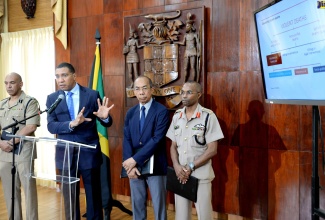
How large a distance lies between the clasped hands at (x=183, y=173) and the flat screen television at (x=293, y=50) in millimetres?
859

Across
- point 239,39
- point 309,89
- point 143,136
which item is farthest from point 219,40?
point 309,89

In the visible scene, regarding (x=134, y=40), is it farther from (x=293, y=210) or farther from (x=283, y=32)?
(x=293, y=210)

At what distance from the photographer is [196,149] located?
108 inches

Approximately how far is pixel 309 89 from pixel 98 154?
180cm

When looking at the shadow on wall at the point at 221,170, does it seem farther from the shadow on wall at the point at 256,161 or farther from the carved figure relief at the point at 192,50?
the carved figure relief at the point at 192,50

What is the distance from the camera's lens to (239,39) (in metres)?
3.50

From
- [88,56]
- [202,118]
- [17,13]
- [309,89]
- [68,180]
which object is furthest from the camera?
[17,13]

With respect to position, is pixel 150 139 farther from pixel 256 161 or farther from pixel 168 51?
pixel 168 51

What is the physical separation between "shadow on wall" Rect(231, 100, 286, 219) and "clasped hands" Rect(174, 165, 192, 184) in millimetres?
1058

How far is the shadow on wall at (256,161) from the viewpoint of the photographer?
337 cm

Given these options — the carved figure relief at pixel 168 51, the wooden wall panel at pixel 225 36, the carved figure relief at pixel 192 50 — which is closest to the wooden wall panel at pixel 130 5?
the carved figure relief at pixel 168 51

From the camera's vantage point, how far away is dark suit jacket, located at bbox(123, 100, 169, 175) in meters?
2.79

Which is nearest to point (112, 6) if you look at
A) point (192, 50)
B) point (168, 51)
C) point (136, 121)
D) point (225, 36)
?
point (168, 51)

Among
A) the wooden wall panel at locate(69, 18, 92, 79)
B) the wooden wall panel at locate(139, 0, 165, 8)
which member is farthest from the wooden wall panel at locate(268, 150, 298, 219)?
the wooden wall panel at locate(69, 18, 92, 79)
